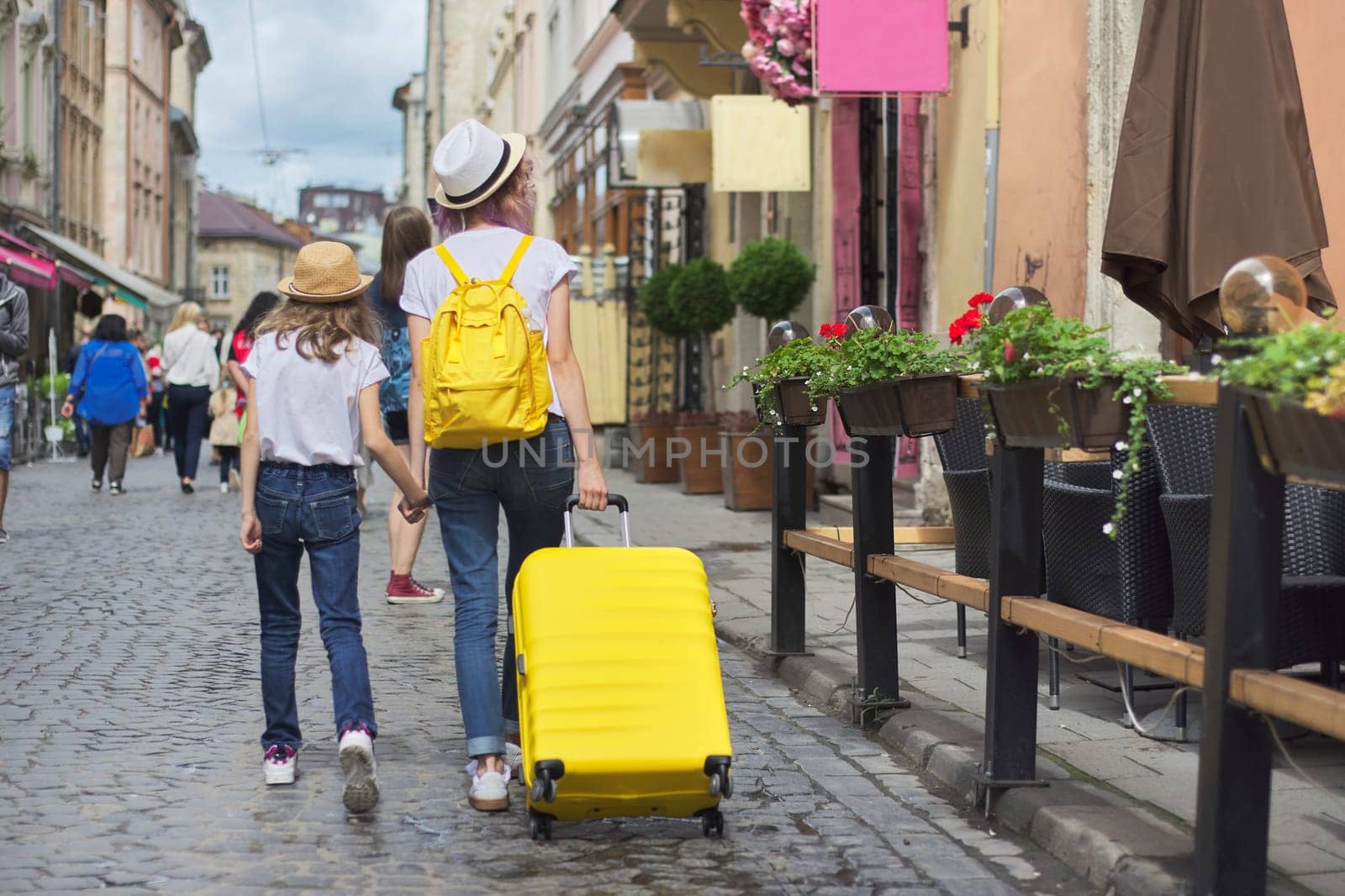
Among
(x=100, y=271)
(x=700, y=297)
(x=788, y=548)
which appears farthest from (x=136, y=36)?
(x=788, y=548)

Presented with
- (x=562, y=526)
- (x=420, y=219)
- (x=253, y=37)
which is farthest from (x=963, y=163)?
(x=253, y=37)

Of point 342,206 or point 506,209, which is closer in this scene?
point 506,209

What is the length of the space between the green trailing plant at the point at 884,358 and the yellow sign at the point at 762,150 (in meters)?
9.36

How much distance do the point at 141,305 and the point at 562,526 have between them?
112ft

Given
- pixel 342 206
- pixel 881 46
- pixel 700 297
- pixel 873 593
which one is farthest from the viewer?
pixel 342 206

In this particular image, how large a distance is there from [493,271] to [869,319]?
4.91 feet

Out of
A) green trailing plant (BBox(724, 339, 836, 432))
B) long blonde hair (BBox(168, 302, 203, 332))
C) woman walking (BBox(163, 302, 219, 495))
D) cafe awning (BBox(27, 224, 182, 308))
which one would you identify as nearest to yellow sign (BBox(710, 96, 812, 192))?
woman walking (BBox(163, 302, 219, 495))

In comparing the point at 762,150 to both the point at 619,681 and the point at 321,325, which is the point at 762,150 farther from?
the point at 619,681

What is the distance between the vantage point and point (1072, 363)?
162 inches

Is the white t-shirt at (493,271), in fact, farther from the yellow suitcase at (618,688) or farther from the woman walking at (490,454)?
the yellow suitcase at (618,688)

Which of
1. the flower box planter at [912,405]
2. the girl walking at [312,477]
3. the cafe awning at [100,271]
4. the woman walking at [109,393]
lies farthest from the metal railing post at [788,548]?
the cafe awning at [100,271]

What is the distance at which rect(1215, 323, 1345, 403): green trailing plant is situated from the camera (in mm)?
3164

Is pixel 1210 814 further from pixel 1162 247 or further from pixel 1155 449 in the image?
pixel 1162 247

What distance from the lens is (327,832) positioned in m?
4.59
